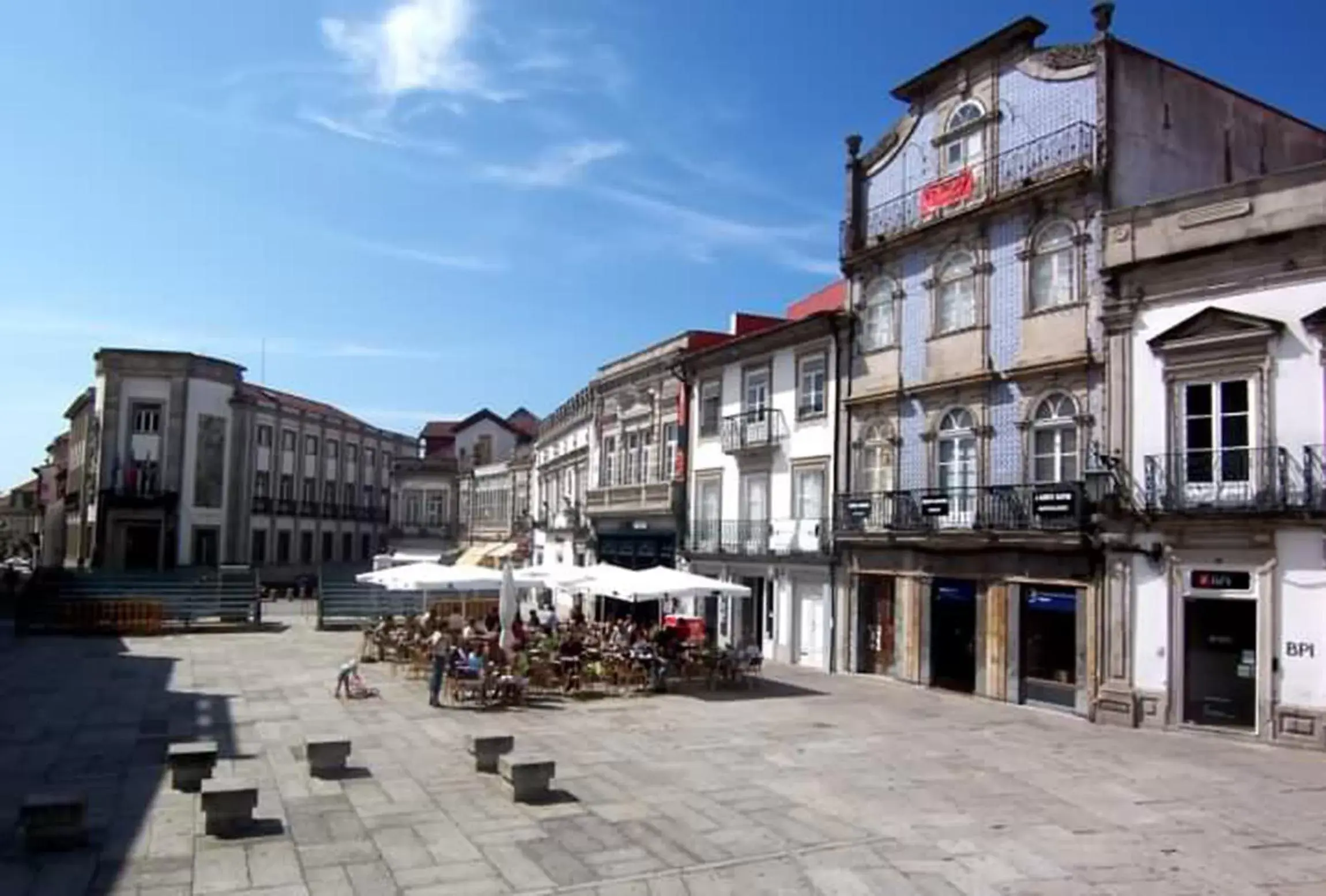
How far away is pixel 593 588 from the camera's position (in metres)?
25.6

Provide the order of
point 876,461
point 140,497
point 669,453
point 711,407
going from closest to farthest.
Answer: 1. point 876,461
2. point 711,407
3. point 669,453
4. point 140,497

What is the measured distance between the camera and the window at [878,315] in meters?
27.1

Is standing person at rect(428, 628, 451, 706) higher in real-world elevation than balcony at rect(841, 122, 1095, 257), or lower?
lower

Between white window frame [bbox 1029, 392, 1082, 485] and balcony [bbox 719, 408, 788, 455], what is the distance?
9126 mm

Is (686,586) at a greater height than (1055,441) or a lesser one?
lesser

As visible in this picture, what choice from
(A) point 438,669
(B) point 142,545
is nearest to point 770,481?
(A) point 438,669

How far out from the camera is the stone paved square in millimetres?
9891

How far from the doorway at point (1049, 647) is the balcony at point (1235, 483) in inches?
118

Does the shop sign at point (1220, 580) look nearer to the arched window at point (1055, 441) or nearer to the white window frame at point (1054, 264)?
the arched window at point (1055, 441)

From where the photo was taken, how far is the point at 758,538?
31688 mm

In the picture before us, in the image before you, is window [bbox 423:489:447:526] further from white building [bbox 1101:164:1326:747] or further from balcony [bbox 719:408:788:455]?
white building [bbox 1101:164:1326:747]

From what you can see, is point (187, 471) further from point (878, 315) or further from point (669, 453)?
point (878, 315)

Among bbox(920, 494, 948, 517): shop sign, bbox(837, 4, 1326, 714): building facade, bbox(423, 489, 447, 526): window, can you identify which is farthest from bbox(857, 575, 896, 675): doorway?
bbox(423, 489, 447, 526): window

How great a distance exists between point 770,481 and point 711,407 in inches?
171
